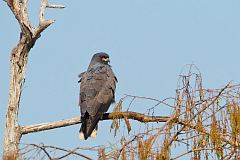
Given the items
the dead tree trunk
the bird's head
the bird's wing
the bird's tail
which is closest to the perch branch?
the dead tree trunk

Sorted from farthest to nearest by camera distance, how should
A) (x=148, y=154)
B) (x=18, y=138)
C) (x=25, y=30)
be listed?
(x=25, y=30) < (x=18, y=138) < (x=148, y=154)

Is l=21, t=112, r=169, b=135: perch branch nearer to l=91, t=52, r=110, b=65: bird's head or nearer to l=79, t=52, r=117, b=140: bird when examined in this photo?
l=79, t=52, r=117, b=140: bird

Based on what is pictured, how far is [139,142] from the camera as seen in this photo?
3768 mm

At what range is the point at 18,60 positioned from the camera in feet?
22.2

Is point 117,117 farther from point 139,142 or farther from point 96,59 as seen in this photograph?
point 96,59

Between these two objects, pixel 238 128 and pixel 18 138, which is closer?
pixel 238 128

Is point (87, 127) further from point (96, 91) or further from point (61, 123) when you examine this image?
point (61, 123)

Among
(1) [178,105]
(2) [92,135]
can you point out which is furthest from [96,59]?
(1) [178,105]

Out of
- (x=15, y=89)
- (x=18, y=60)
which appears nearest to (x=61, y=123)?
(x=15, y=89)

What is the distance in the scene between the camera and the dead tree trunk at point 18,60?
6466 millimetres

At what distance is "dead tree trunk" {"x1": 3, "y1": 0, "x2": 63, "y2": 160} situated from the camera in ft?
21.2

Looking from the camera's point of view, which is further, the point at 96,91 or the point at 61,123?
the point at 96,91

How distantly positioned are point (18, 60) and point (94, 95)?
3.75ft

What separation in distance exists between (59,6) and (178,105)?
3642 mm
